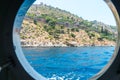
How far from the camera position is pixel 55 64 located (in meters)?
16.6

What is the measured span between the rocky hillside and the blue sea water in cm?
61

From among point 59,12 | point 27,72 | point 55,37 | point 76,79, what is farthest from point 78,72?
point 27,72

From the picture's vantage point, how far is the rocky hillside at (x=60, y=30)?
52.7 feet

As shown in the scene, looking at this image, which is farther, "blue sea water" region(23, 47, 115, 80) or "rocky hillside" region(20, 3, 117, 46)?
"blue sea water" region(23, 47, 115, 80)

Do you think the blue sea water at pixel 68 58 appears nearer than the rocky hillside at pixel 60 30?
No

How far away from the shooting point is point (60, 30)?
17.2 metres

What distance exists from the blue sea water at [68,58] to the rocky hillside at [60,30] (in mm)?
612

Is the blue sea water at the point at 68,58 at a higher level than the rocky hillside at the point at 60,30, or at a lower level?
lower

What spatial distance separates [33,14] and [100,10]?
5331 millimetres

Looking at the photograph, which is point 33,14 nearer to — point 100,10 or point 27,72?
point 100,10

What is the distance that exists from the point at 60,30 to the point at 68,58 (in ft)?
7.04

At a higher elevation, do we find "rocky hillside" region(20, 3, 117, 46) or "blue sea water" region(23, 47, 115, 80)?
"rocky hillside" region(20, 3, 117, 46)

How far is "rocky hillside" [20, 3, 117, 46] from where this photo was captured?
632 inches

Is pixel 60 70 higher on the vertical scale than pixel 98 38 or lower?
lower
